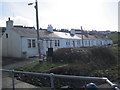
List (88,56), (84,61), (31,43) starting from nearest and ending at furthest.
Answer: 1. (84,61)
2. (88,56)
3. (31,43)

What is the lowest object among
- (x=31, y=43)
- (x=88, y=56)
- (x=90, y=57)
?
(x=90, y=57)

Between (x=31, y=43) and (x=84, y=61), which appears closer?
(x=84, y=61)

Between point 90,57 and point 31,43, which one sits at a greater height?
point 31,43

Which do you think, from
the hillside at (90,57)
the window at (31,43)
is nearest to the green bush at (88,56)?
the hillside at (90,57)

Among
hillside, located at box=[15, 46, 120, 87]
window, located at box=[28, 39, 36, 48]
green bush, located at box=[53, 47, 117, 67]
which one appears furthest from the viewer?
window, located at box=[28, 39, 36, 48]

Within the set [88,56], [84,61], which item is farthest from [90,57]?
[84,61]

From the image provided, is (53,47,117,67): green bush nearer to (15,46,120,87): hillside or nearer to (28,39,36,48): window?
(15,46,120,87): hillside

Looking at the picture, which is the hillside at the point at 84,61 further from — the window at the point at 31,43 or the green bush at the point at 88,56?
the window at the point at 31,43

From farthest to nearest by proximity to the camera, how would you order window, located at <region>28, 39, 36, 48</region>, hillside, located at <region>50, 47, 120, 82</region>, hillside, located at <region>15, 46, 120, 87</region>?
window, located at <region>28, 39, 36, 48</region> → hillside, located at <region>50, 47, 120, 82</region> → hillside, located at <region>15, 46, 120, 87</region>

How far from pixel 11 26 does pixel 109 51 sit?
1525cm

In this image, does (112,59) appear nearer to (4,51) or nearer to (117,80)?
(117,80)

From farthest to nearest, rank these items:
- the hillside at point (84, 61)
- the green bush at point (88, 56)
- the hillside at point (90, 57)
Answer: the green bush at point (88, 56) < the hillside at point (90, 57) < the hillside at point (84, 61)

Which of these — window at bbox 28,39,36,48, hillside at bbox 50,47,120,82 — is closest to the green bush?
hillside at bbox 50,47,120,82

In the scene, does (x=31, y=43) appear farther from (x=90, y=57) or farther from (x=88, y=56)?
(x=90, y=57)
